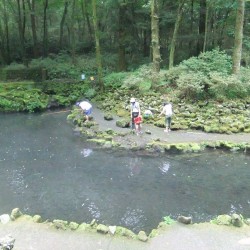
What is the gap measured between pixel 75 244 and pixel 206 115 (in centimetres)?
1107

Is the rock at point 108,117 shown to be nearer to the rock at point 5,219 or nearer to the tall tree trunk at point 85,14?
the rock at point 5,219

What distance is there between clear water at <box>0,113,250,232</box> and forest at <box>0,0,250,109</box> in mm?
6676

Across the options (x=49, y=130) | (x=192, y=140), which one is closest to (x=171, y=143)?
(x=192, y=140)

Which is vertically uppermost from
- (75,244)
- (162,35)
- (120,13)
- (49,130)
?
(120,13)

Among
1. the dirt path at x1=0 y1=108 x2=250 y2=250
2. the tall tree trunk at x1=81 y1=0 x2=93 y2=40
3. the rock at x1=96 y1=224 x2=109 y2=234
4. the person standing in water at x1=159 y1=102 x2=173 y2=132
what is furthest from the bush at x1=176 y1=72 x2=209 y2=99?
the tall tree trunk at x1=81 y1=0 x2=93 y2=40

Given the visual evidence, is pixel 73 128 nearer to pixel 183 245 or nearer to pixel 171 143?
pixel 171 143

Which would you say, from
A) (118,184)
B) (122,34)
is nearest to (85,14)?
(122,34)

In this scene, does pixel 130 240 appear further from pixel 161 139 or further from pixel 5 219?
pixel 161 139

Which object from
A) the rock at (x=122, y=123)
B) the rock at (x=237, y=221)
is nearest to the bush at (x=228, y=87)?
the rock at (x=122, y=123)

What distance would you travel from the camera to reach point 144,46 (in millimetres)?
32781

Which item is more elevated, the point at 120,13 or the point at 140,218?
the point at 120,13

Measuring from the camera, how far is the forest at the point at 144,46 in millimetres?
18797

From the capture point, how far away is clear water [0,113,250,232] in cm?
937

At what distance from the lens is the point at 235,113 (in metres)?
16.6
